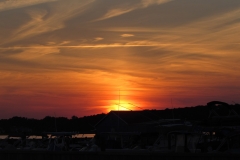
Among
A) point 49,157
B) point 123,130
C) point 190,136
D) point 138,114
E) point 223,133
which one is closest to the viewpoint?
point 49,157

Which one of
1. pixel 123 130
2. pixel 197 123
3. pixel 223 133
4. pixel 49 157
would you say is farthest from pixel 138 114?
pixel 49 157

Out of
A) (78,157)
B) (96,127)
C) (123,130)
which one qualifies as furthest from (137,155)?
(96,127)

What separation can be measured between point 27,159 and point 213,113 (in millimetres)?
11130

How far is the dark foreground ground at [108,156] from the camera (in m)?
20.4

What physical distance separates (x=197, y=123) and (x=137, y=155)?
249 inches

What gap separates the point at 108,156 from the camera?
21.8 meters

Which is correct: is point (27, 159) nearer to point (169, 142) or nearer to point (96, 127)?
point (169, 142)

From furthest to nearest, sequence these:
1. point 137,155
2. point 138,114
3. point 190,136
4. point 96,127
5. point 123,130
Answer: point 96,127
point 138,114
point 123,130
point 190,136
point 137,155

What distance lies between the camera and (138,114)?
6500cm

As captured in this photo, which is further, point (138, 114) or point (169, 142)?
point (138, 114)

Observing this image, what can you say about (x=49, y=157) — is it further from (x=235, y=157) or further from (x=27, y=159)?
(x=235, y=157)

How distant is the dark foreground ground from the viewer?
66.9 ft

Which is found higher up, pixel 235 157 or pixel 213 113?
pixel 213 113

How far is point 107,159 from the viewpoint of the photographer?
21859mm
